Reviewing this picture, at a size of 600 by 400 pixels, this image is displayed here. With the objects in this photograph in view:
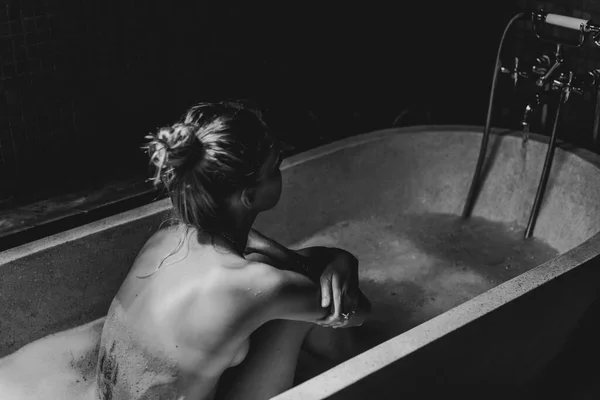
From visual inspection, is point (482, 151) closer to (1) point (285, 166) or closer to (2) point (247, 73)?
(1) point (285, 166)

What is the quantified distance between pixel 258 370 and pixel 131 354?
0.29 metres

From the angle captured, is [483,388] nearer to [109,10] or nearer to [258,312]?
[258,312]

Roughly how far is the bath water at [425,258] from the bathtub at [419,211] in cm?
5

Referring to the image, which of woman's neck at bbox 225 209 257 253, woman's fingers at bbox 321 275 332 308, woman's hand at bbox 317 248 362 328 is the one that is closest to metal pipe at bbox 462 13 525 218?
woman's hand at bbox 317 248 362 328

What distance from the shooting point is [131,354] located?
57.0 inches

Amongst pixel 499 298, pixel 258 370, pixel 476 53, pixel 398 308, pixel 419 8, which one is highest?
pixel 419 8

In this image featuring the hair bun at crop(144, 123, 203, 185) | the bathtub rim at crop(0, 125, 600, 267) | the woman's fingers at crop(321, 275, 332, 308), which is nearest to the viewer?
the hair bun at crop(144, 123, 203, 185)

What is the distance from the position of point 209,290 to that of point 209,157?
0.27m

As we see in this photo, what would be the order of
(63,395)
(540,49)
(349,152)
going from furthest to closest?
(540,49) → (349,152) → (63,395)

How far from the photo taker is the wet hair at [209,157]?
136cm

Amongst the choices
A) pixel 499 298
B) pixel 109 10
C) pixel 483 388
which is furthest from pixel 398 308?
pixel 109 10

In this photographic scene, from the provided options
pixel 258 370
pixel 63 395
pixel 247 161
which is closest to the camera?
pixel 247 161

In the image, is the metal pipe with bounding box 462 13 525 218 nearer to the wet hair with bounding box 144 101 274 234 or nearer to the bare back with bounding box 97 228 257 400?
the wet hair with bounding box 144 101 274 234

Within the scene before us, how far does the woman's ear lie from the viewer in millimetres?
1450
